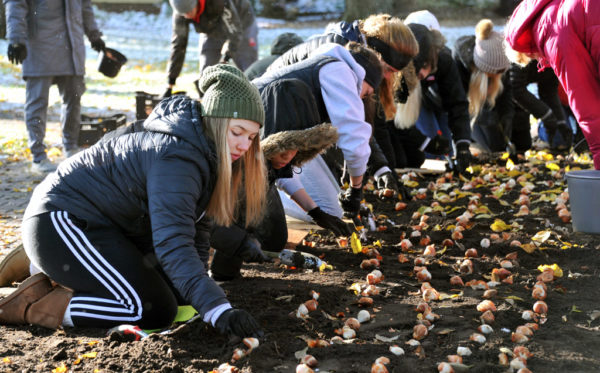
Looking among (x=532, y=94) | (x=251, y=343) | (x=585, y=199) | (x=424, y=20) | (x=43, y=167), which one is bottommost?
(x=43, y=167)

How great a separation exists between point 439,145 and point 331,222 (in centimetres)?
275

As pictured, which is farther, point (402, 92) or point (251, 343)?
point (402, 92)

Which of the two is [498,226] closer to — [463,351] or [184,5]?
[463,351]

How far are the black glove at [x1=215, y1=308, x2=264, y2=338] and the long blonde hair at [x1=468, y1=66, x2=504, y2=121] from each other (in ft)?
14.2

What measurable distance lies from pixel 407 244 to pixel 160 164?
2062 mm

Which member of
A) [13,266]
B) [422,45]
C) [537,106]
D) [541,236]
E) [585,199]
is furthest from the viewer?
[537,106]

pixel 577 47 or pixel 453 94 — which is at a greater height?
pixel 577 47

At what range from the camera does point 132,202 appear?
2857mm

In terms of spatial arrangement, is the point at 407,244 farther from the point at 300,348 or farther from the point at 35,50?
the point at 35,50

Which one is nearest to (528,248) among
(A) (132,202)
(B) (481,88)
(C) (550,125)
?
(A) (132,202)

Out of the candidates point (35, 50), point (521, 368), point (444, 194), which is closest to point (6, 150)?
point (35, 50)

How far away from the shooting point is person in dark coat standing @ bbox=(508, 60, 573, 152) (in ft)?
21.4

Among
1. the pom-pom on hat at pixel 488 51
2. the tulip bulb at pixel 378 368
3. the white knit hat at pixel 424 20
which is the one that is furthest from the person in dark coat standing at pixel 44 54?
the tulip bulb at pixel 378 368

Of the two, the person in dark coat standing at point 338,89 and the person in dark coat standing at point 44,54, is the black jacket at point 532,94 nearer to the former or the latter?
the person in dark coat standing at point 338,89
